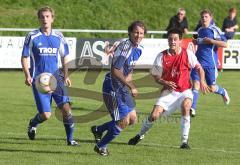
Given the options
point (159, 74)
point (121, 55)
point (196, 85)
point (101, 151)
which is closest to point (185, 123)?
point (159, 74)

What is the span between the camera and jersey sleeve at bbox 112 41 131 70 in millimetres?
10383

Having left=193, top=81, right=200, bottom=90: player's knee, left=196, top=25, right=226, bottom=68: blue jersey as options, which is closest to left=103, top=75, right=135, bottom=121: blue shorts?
left=193, top=81, right=200, bottom=90: player's knee

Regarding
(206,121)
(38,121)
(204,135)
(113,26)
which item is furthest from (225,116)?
(113,26)

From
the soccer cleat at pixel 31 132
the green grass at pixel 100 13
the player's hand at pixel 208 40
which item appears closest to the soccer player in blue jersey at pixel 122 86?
the soccer cleat at pixel 31 132

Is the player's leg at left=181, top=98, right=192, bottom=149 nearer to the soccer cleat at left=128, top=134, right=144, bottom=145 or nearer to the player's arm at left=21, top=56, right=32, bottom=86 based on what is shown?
the soccer cleat at left=128, top=134, right=144, bottom=145

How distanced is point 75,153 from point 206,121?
4791 millimetres

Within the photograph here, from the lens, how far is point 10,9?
33.2 meters

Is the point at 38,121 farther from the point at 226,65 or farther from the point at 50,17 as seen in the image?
the point at 226,65

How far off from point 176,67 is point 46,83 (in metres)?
2.01

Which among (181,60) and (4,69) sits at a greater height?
(181,60)

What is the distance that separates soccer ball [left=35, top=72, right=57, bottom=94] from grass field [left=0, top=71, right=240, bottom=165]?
87 cm

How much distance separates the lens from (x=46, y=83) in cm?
1128

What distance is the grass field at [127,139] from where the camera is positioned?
10328 millimetres

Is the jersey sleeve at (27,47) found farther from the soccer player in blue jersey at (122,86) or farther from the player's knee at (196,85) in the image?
the player's knee at (196,85)
